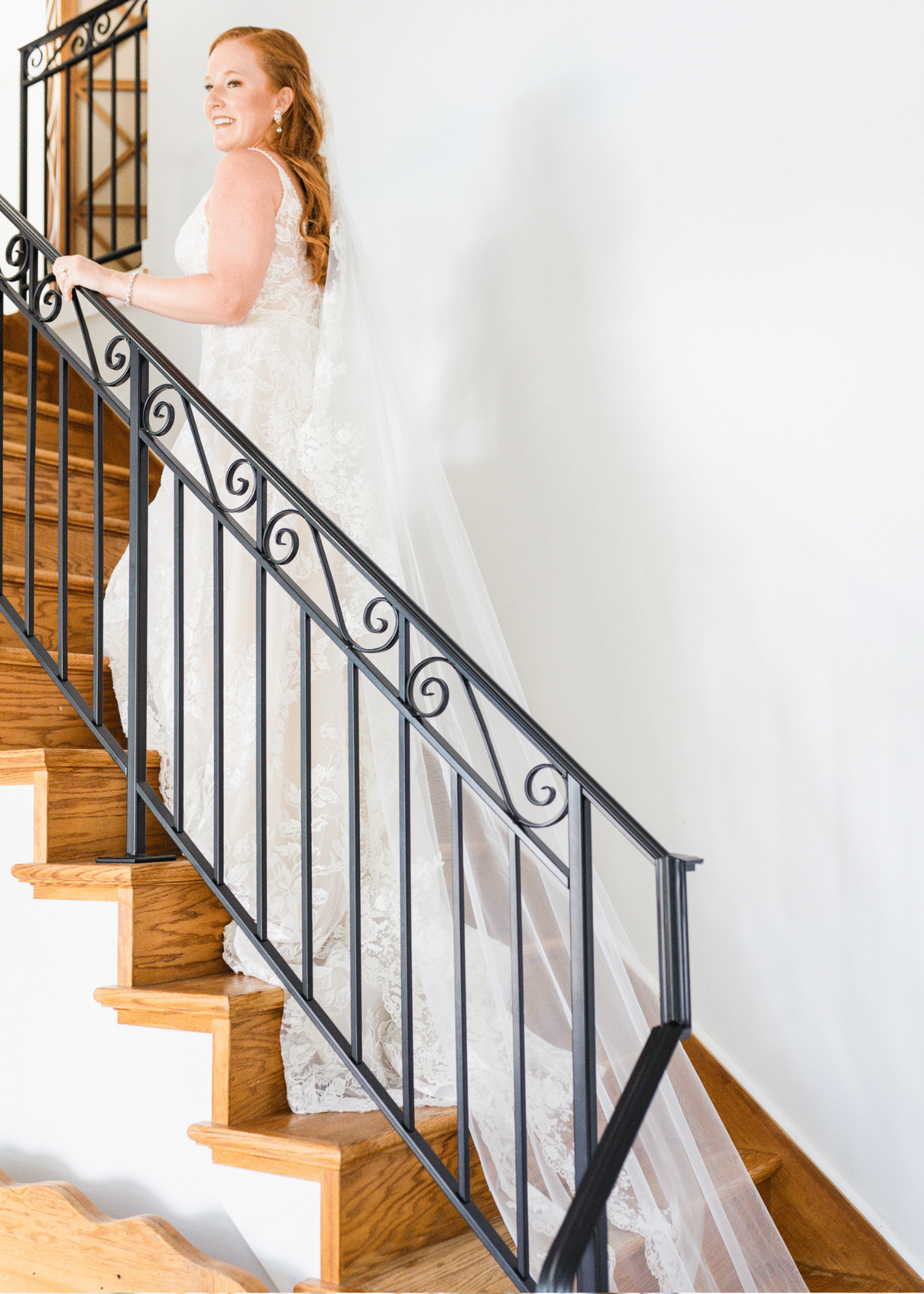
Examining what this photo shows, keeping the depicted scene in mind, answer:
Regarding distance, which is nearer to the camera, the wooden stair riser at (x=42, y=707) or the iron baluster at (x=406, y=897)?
the iron baluster at (x=406, y=897)

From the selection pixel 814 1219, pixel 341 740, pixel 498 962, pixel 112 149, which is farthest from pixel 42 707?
pixel 112 149

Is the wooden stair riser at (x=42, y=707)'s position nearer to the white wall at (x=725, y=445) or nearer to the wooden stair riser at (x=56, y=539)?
the wooden stair riser at (x=56, y=539)

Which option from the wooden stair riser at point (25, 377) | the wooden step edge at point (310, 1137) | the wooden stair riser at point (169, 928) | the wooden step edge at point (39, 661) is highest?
the wooden stair riser at point (25, 377)

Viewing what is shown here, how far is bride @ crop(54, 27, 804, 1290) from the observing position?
1.75 meters

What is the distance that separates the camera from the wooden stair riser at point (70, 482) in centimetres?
279

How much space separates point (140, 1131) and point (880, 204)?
241 centimetres

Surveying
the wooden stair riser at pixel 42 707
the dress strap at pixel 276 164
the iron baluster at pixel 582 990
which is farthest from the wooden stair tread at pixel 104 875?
the dress strap at pixel 276 164

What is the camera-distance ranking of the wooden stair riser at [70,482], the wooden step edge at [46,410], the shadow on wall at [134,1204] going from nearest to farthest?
1. the shadow on wall at [134,1204]
2. the wooden stair riser at [70,482]
3. the wooden step edge at [46,410]

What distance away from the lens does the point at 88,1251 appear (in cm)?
174

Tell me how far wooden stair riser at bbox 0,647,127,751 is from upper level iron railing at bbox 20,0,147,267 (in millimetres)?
2521

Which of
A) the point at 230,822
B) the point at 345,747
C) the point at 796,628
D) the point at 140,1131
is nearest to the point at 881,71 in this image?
the point at 796,628

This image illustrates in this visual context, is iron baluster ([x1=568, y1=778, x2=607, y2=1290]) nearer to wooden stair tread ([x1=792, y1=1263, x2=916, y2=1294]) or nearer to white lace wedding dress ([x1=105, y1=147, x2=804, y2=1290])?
white lace wedding dress ([x1=105, y1=147, x2=804, y2=1290])

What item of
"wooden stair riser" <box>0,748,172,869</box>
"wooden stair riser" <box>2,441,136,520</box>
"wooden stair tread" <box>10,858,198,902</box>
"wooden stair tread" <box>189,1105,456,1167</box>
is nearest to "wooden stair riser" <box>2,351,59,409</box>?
"wooden stair riser" <box>2,441,136,520</box>

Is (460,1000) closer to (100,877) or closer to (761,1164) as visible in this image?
(100,877)
